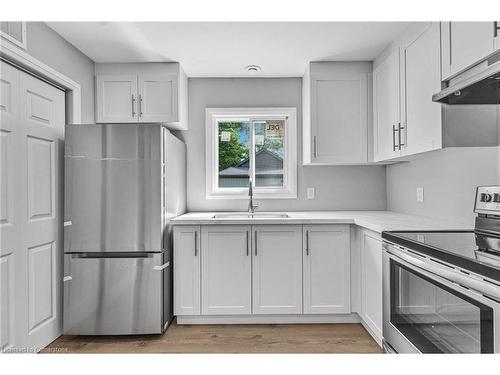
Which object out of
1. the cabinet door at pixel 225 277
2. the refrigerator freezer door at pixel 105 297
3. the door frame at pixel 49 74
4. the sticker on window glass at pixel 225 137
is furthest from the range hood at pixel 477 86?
the door frame at pixel 49 74

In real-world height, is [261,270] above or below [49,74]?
below

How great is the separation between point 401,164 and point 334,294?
133 centimetres

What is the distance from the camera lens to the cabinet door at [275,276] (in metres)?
2.51

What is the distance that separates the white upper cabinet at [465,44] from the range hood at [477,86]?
0.12 ft

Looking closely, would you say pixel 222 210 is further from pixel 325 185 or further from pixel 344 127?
pixel 344 127

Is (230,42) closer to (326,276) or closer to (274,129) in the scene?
(274,129)

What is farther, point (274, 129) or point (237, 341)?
point (274, 129)

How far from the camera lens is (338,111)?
2865 mm

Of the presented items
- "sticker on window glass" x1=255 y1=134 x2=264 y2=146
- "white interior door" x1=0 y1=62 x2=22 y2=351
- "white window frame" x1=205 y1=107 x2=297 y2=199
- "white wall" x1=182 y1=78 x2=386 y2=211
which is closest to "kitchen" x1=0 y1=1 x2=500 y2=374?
"white interior door" x1=0 y1=62 x2=22 y2=351

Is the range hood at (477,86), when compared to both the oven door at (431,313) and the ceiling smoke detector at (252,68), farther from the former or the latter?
the ceiling smoke detector at (252,68)

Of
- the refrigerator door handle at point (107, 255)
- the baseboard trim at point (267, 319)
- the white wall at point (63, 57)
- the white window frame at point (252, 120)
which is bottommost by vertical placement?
the baseboard trim at point (267, 319)

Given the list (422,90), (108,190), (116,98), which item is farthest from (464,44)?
(116,98)

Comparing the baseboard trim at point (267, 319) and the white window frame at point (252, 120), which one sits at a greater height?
the white window frame at point (252, 120)

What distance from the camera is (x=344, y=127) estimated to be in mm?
2871
